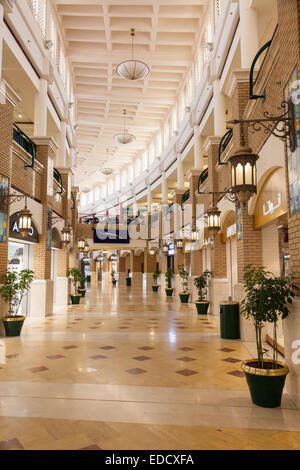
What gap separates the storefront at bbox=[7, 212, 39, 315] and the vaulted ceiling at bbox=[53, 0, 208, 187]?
815cm

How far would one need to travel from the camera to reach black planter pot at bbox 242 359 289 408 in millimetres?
3354

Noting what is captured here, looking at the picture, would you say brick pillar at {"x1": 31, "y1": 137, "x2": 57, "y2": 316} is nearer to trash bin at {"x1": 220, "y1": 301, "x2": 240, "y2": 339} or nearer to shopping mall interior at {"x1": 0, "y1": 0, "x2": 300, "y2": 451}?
shopping mall interior at {"x1": 0, "y1": 0, "x2": 300, "y2": 451}

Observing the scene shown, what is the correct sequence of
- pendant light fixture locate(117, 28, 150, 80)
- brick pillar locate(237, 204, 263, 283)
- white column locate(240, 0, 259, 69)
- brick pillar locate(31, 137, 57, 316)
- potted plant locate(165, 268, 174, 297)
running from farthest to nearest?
potted plant locate(165, 268, 174, 297), pendant light fixture locate(117, 28, 150, 80), brick pillar locate(31, 137, 57, 316), white column locate(240, 0, 259, 69), brick pillar locate(237, 204, 263, 283)

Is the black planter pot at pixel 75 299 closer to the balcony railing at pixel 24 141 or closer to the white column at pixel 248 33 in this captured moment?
the balcony railing at pixel 24 141

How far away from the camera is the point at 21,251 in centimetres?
973

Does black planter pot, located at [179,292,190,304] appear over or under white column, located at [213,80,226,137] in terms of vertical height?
under

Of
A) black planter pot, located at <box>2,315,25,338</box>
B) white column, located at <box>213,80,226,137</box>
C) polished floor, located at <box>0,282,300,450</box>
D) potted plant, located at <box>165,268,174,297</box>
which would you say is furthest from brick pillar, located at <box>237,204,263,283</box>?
potted plant, located at <box>165,268,174,297</box>

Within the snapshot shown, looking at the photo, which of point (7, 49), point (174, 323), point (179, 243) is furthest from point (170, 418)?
point (179, 243)

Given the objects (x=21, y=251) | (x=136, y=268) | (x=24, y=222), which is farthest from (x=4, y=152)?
(x=136, y=268)

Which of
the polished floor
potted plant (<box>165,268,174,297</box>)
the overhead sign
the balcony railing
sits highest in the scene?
the balcony railing

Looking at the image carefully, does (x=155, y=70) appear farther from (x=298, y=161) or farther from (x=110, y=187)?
(x=110, y=187)

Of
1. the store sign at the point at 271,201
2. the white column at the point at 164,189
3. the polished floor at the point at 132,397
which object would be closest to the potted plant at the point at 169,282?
the white column at the point at 164,189

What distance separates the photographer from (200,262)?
13625 millimetres
